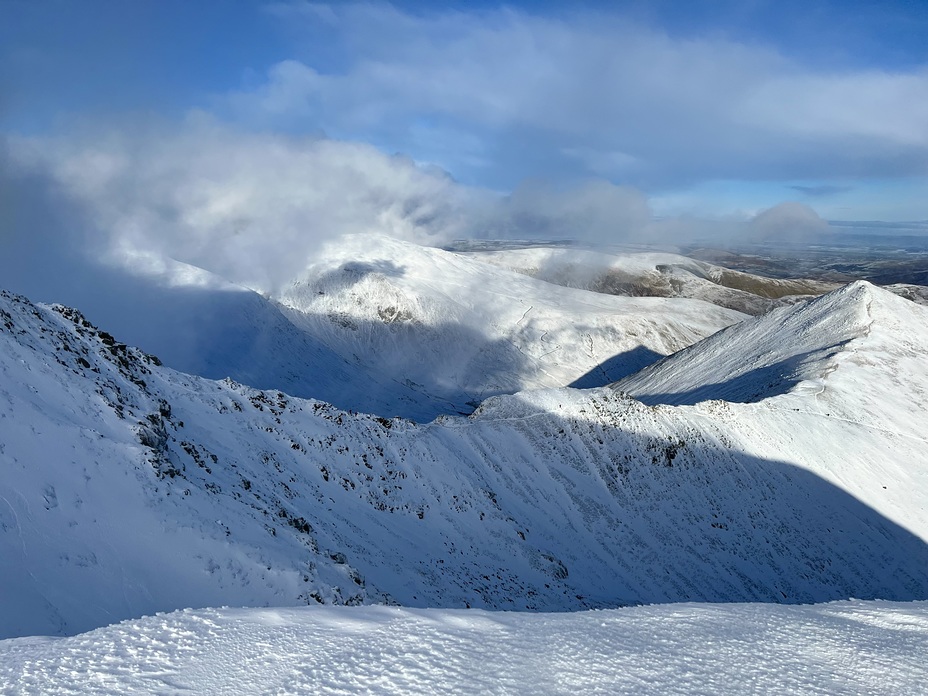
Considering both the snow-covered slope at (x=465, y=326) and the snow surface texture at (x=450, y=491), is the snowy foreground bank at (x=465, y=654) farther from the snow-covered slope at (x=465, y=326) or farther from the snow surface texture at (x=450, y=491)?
the snow-covered slope at (x=465, y=326)

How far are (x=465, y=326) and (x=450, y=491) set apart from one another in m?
128

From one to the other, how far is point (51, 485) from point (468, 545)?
2451cm

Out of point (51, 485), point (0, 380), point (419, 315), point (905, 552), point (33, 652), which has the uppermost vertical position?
point (419, 315)

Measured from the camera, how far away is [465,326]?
168 meters

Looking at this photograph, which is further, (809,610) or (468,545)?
(468,545)

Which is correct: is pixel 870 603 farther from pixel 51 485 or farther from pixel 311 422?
pixel 311 422

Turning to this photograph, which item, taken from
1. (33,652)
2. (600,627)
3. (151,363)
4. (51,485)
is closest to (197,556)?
(51,485)

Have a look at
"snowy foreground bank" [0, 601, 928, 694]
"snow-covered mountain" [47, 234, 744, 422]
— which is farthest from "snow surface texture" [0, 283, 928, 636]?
"snow-covered mountain" [47, 234, 744, 422]

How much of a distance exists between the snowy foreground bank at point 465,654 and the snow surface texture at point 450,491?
4617mm

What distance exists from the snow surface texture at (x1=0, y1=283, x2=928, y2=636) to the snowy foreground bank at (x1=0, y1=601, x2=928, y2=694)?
462cm

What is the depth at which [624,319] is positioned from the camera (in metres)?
174

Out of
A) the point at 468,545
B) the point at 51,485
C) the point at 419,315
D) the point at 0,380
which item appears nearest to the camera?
the point at 51,485

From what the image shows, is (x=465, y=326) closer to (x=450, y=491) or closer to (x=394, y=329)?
(x=394, y=329)

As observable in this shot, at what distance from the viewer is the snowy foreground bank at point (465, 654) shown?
27.5 ft
